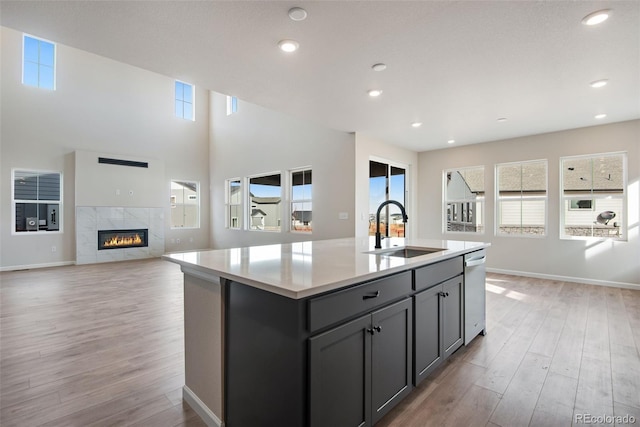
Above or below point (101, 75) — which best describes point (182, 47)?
below

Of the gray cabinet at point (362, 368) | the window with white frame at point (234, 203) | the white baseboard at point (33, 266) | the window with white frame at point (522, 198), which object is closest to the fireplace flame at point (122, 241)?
the white baseboard at point (33, 266)

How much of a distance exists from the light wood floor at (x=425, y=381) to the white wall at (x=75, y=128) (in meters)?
3.16

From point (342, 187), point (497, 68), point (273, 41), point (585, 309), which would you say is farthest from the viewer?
point (342, 187)

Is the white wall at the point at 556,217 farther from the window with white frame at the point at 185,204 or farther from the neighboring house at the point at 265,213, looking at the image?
the window with white frame at the point at 185,204

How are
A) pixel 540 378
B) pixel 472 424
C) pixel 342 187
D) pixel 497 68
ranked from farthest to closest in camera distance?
pixel 342 187, pixel 497 68, pixel 540 378, pixel 472 424

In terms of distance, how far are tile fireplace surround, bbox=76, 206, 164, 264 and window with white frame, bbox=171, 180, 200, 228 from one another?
523mm

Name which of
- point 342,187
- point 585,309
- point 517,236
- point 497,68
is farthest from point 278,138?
point 585,309

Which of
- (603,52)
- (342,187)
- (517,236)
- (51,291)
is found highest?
(603,52)

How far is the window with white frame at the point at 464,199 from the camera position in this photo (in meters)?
6.20

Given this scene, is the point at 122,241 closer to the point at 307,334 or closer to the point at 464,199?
the point at 307,334

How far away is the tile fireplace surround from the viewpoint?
23.1 feet

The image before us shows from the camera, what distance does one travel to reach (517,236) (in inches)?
223

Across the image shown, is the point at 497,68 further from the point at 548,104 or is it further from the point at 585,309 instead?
the point at 585,309

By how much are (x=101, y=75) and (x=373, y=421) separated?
9408mm
